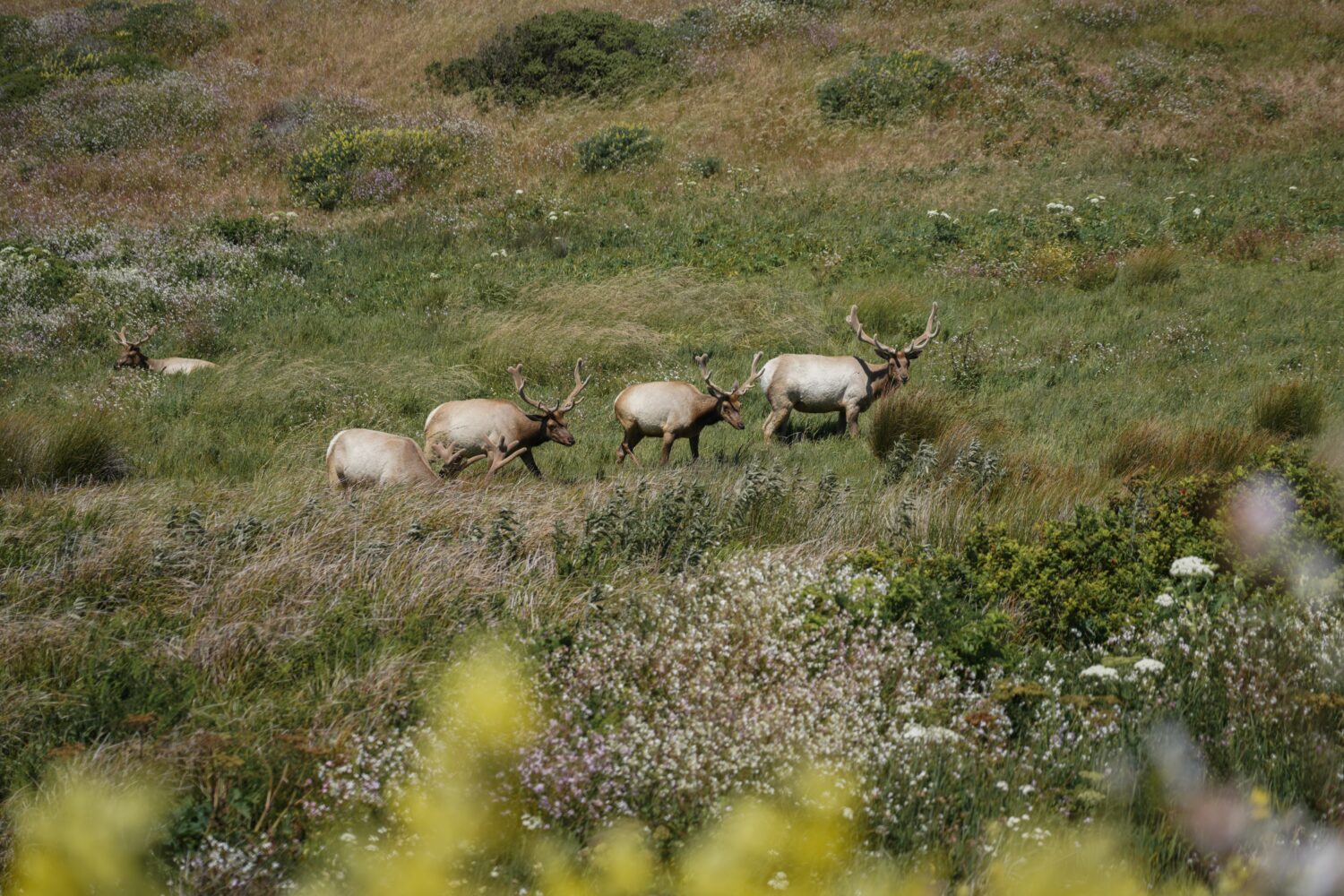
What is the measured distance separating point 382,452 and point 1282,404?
8.24 metres

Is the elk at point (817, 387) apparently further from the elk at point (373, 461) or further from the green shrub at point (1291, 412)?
the elk at point (373, 461)

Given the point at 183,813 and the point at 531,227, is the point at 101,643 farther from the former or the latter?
the point at 531,227

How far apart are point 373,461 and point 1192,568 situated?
5.81 metres

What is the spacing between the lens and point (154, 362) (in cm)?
1311

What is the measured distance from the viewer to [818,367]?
433 inches

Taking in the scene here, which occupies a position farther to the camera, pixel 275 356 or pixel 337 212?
pixel 337 212

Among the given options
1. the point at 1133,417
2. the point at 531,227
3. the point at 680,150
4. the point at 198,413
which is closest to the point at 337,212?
the point at 531,227

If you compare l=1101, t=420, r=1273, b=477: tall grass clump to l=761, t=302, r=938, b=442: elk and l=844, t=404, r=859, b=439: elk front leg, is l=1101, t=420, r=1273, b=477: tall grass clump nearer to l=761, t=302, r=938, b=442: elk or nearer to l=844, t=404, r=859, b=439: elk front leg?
l=761, t=302, r=938, b=442: elk

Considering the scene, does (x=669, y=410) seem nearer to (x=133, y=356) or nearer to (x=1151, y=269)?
(x=133, y=356)

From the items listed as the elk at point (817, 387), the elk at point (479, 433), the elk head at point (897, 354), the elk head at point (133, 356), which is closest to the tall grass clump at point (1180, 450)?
the elk at point (817, 387)

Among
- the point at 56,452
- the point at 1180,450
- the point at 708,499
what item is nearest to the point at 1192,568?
the point at 708,499

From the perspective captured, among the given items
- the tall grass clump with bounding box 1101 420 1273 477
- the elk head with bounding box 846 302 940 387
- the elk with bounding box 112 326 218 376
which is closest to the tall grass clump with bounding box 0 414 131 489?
the elk with bounding box 112 326 218 376

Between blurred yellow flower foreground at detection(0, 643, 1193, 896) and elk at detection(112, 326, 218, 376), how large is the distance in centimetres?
1013

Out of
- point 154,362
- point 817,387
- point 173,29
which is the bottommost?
point 154,362
